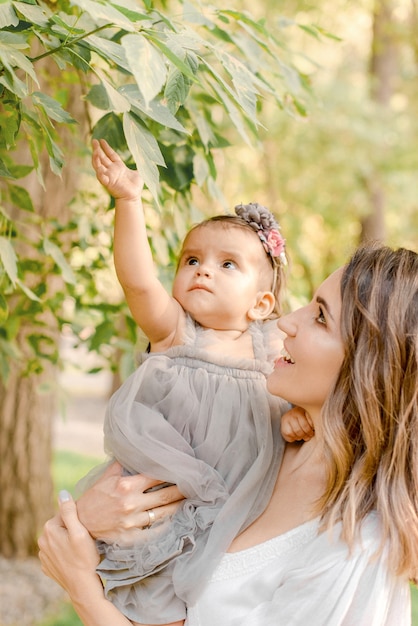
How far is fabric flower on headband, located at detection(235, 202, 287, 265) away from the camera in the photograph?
198cm

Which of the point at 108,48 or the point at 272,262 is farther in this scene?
the point at 272,262

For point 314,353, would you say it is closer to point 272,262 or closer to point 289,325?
point 289,325

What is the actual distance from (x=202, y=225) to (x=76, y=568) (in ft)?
2.84

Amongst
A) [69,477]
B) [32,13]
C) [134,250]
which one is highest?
[32,13]

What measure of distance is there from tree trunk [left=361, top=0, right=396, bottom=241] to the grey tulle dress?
8.00 metres

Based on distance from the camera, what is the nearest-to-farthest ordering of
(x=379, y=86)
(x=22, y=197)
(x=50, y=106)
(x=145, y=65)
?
(x=145, y=65) → (x=50, y=106) → (x=22, y=197) → (x=379, y=86)

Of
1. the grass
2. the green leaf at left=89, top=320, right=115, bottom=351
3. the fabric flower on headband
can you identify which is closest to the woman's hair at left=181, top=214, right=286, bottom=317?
the fabric flower on headband

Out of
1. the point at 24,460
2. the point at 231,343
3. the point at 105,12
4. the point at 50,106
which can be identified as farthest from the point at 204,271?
the point at 24,460

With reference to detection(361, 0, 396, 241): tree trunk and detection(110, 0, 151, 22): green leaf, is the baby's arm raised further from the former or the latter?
detection(361, 0, 396, 241): tree trunk

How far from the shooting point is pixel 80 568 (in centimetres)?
174

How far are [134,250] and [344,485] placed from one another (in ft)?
2.21

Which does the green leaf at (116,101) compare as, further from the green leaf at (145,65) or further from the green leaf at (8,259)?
the green leaf at (8,259)

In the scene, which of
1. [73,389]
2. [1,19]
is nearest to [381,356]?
[1,19]

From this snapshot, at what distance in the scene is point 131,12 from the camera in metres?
1.20
